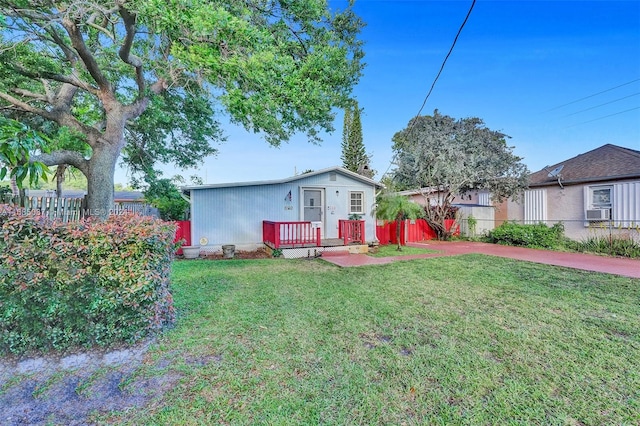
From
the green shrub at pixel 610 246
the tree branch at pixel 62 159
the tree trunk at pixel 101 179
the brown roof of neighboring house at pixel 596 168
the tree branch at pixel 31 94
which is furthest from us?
the brown roof of neighboring house at pixel 596 168

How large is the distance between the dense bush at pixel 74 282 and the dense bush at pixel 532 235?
13.3m

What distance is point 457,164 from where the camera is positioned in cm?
1238

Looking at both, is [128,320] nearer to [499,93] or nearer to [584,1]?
[584,1]

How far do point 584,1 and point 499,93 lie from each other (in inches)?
214

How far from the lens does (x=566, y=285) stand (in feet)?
17.8

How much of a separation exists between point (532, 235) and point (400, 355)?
1154 centimetres

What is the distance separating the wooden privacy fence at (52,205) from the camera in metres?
4.89

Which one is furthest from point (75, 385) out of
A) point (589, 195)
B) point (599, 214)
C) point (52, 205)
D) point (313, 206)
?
point (589, 195)

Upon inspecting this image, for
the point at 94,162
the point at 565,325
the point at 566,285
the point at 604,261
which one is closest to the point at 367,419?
the point at 565,325

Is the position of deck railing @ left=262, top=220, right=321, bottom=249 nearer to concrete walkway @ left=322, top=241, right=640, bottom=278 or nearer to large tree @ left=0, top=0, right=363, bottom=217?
concrete walkway @ left=322, top=241, right=640, bottom=278

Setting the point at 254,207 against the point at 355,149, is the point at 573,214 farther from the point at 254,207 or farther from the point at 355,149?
the point at 355,149

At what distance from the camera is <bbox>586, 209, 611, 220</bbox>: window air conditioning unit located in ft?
33.1

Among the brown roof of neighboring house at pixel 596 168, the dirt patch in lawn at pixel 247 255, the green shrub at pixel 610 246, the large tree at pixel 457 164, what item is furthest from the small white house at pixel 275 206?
the brown roof of neighboring house at pixel 596 168

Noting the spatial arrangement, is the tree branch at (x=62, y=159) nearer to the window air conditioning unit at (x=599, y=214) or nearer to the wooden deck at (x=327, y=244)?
the wooden deck at (x=327, y=244)
